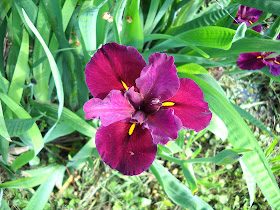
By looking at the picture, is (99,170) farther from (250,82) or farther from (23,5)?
(250,82)

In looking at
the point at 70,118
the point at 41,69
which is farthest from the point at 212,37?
the point at 41,69

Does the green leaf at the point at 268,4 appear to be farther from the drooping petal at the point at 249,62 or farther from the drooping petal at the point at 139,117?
the drooping petal at the point at 139,117

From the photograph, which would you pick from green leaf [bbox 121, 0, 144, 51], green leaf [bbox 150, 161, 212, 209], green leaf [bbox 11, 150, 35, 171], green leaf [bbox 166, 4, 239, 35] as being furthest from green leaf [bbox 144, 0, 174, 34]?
green leaf [bbox 11, 150, 35, 171]

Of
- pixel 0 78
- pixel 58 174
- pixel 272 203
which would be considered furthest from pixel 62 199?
pixel 272 203

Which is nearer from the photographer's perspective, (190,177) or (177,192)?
(190,177)

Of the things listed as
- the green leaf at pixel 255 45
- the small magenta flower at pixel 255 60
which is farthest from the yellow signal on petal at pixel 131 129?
the small magenta flower at pixel 255 60

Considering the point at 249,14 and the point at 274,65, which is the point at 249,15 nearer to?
the point at 249,14
